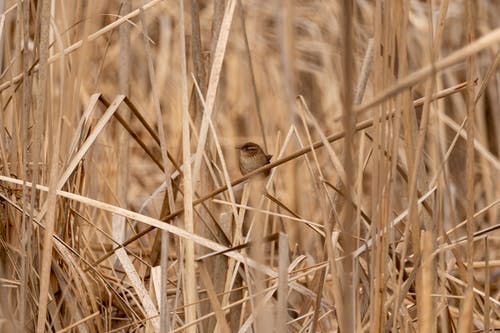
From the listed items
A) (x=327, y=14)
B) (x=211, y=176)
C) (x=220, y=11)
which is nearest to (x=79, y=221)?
(x=211, y=176)

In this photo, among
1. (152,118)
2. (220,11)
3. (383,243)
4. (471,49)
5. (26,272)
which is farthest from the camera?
(152,118)

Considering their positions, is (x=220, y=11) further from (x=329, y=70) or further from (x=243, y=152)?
(x=329, y=70)

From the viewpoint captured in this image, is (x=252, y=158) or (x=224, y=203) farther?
(x=252, y=158)

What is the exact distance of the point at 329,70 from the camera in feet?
11.0

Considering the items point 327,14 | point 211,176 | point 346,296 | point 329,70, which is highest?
point 327,14

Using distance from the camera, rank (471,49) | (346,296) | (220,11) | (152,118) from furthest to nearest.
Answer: (152,118) → (220,11) → (346,296) → (471,49)

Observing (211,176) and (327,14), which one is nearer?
(211,176)

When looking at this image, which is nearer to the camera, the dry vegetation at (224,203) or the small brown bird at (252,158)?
the dry vegetation at (224,203)

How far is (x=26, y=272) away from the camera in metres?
1.22

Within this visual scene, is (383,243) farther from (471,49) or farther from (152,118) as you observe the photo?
(152,118)

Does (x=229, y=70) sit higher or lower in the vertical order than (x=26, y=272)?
higher

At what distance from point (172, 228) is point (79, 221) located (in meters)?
0.32

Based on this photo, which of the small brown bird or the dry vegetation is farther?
the small brown bird

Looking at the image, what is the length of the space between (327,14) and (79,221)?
7.20 ft
